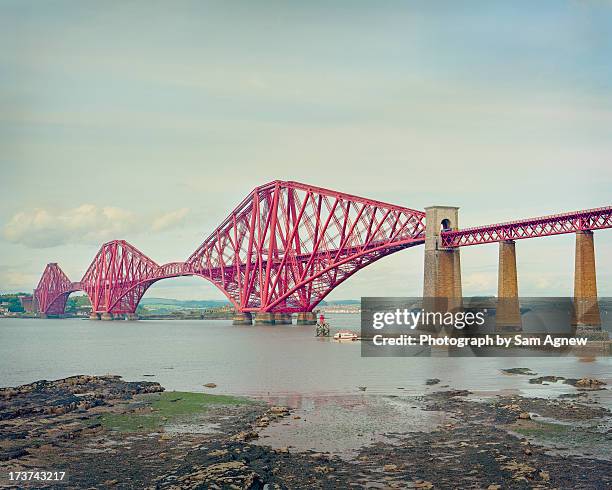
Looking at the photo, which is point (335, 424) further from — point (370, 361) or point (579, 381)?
point (370, 361)

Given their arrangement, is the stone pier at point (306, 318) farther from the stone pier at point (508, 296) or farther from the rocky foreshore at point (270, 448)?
the rocky foreshore at point (270, 448)

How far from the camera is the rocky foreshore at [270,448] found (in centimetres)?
1991

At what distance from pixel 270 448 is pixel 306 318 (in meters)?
109

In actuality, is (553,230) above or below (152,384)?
above

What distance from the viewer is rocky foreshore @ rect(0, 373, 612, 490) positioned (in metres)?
19.9

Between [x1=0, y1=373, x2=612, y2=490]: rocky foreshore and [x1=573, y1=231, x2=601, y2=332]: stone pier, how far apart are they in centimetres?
2592

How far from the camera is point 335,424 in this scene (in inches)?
1139

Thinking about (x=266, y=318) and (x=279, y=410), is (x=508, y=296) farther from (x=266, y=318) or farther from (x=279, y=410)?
(x=266, y=318)

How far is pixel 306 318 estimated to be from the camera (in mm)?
131875

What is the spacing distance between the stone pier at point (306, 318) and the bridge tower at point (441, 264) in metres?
47.8

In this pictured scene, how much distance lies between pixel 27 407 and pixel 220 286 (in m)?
111

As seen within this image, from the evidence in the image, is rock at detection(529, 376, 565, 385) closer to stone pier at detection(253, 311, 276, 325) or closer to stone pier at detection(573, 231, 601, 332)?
stone pier at detection(573, 231, 601, 332)

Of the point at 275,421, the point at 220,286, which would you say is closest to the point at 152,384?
the point at 275,421

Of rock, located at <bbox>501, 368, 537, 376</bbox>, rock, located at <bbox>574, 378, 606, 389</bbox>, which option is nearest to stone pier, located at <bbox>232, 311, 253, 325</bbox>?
rock, located at <bbox>501, 368, 537, 376</bbox>
